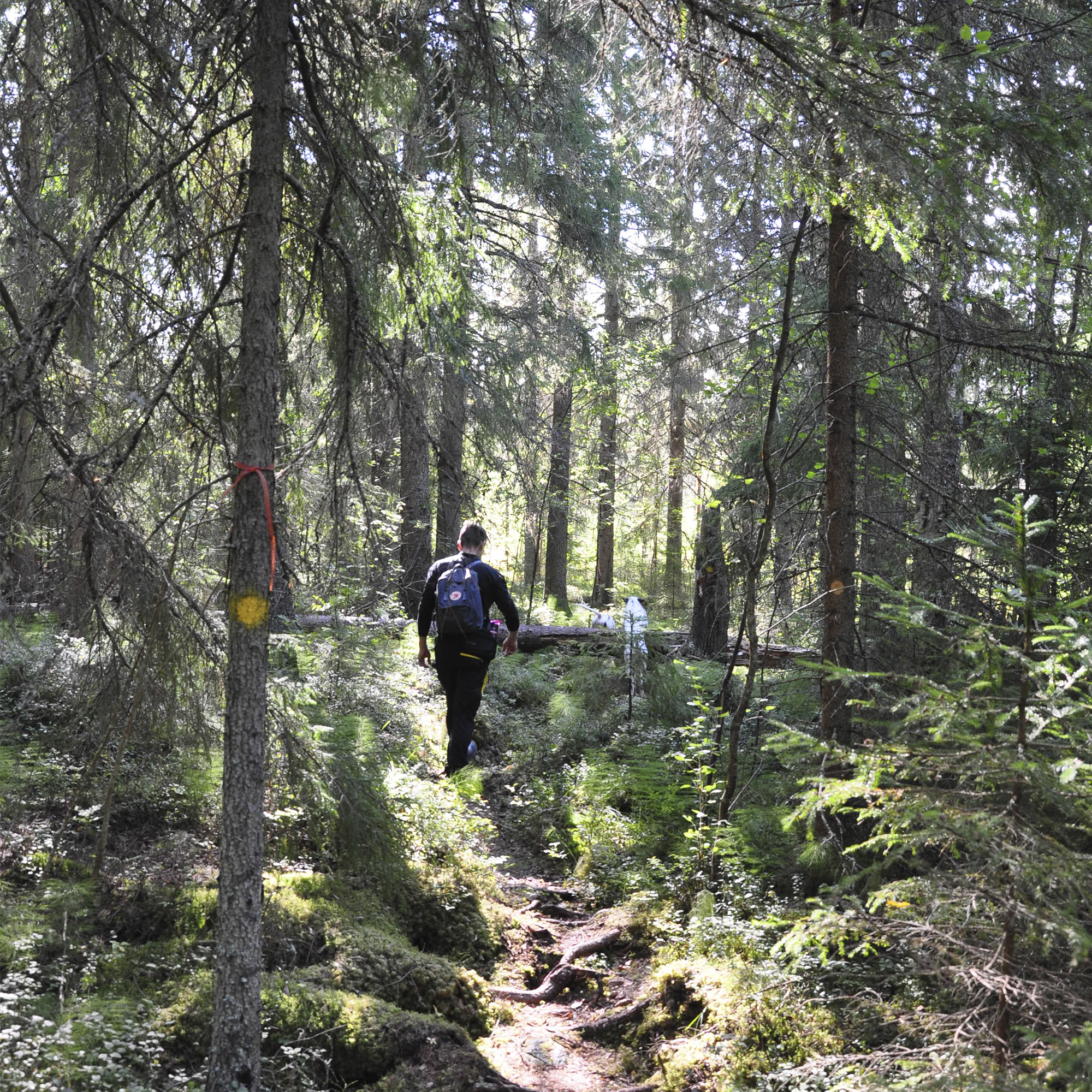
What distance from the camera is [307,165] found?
4.61 meters

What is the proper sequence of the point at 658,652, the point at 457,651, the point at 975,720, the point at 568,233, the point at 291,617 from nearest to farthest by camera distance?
1. the point at 975,720
2. the point at 457,651
3. the point at 291,617
4. the point at 658,652
5. the point at 568,233

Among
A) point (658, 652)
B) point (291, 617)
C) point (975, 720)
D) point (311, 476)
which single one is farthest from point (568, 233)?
point (975, 720)

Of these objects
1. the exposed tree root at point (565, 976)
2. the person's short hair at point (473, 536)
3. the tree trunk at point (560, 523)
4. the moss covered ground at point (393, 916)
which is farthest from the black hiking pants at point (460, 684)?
the tree trunk at point (560, 523)

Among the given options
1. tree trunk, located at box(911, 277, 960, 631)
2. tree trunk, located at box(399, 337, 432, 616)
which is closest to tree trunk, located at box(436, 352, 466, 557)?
tree trunk, located at box(399, 337, 432, 616)

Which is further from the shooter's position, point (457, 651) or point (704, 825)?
point (457, 651)

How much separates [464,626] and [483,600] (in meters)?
0.38

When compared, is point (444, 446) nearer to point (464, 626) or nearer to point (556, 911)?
point (464, 626)

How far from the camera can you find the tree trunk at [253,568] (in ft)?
11.7

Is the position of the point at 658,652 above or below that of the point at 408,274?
below

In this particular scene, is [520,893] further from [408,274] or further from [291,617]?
[408,274]

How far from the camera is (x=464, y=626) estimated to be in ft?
23.1

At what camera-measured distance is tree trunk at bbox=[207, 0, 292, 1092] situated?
356cm

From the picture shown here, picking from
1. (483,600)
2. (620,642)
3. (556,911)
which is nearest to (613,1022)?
(556,911)

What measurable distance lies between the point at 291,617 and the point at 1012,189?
21.1ft
